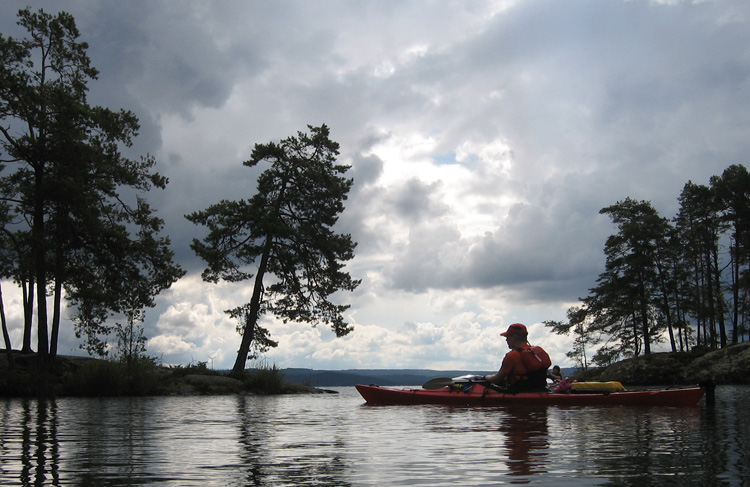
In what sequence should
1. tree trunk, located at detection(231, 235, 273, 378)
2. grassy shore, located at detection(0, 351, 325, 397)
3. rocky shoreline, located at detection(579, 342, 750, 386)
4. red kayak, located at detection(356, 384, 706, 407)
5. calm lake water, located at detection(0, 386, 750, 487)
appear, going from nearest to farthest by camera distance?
calm lake water, located at detection(0, 386, 750, 487), red kayak, located at detection(356, 384, 706, 407), grassy shore, located at detection(0, 351, 325, 397), tree trunk, located at detection(231, 235, 273, 378), rocky shoreline, located at detection(579, 342, 750, 386)

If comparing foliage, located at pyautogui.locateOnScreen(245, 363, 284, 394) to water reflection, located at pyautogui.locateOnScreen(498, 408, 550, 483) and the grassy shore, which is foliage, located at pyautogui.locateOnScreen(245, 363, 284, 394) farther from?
water reflection, located at pyautogui.locateOnScreen(498, 408, 550, 483)

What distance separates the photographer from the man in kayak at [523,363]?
46.9 feet

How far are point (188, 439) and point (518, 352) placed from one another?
873 cm

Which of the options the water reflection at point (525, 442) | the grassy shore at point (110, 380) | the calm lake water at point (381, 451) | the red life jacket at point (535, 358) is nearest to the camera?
the calm lake water at point (381, 451)

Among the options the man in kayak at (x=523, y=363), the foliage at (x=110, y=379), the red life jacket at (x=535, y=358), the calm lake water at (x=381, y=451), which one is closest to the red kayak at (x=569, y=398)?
the man in kayak at (x=523, y=363)

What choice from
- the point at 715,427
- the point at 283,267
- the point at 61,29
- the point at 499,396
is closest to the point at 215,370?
the point at 283,267

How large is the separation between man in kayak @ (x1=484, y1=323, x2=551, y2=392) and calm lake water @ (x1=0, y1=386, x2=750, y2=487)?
9.74ft

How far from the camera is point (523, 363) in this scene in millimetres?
14477

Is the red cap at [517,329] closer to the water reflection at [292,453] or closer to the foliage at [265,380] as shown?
the water reflection at [292,453]

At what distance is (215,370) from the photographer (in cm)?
2883

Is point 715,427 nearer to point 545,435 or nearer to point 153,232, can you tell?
point 545,435

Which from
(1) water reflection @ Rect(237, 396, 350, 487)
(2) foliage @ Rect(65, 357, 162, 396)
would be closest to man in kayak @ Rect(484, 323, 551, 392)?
(1) water reflection @ Rect(237, 396, 350, 487)

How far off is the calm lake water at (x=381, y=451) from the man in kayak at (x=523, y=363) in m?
2.97

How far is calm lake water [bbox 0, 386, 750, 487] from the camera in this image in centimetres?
466
